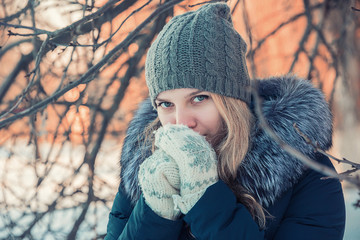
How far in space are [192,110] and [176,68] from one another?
0.55 ft

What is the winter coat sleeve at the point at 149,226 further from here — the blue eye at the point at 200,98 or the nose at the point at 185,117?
the blue eye at the point at 200,98

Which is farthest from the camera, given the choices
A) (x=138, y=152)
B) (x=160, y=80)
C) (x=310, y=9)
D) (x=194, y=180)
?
(x=310, y=9)

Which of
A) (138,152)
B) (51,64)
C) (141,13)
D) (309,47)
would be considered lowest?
(138,152)

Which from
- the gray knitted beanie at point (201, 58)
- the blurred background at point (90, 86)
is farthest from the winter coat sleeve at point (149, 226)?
the blurred background at point (90, 86)

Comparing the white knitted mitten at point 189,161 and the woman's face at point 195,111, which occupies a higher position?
the woman's face at point 195,111

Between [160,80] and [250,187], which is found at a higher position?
[160,80]

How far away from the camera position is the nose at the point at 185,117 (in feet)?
4.23

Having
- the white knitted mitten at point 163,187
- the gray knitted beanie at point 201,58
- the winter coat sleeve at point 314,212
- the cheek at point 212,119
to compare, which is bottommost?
the winter coat sleeve at point 314,212

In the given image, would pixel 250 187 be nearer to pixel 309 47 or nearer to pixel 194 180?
pixel 194 180

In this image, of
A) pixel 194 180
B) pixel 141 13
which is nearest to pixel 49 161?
pixel 141 13

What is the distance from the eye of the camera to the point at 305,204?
119 centimetres

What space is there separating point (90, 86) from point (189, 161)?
2027 mm

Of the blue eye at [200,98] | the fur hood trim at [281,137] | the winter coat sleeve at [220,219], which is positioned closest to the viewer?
the winter coat sleeve at [220,219]

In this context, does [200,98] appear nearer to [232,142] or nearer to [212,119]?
[212,119]
